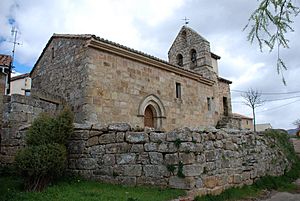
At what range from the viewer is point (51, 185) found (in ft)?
17.6

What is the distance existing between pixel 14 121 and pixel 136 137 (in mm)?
4034

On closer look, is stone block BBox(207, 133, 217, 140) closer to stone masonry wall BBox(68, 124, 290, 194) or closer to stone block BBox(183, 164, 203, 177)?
stone masonry wall BBox(68, 124, 290, 194)

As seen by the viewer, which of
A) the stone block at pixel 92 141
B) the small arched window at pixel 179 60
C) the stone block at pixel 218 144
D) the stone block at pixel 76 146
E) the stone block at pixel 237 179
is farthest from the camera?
the small arched window at pixel 179 60

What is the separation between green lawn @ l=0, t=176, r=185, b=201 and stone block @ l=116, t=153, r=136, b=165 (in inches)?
20.6

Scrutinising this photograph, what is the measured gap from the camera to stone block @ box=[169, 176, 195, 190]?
5.17 m

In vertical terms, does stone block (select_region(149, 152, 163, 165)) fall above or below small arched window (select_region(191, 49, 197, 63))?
below

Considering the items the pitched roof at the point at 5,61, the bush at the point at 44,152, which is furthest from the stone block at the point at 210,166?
the pitched roof at the point at 5,61

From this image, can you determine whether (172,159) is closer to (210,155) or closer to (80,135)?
(210,155)

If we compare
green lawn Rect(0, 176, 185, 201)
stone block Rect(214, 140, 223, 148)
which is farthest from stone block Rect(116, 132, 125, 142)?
stone block Rect(214, 140, 223, 148)

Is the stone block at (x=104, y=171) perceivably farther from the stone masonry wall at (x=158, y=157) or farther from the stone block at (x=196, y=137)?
the stone block at (x=196, y=137)

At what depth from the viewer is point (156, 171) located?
538cm

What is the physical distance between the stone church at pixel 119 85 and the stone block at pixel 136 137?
1.96 meters

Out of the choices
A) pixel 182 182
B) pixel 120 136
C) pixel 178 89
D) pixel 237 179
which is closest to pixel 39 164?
pixel 120 136

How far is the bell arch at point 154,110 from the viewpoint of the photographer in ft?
38.2
